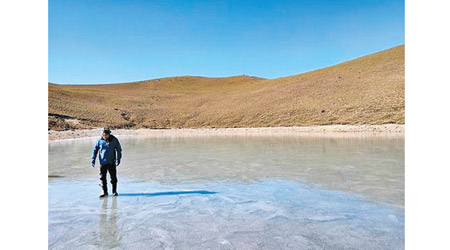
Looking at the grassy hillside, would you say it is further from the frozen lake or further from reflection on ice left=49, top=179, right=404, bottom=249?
reflection on ice left=49, top=179, right=404, bottom=249

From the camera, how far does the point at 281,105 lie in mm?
50219

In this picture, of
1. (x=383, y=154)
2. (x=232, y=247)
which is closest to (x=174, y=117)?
(x=383, y=154)

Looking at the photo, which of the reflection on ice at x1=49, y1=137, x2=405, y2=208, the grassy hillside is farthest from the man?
the grassy hillside

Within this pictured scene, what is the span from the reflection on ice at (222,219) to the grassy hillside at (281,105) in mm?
30474

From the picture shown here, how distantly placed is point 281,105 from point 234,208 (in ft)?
148

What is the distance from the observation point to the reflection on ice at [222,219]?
14.3 feet

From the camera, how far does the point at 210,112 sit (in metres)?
54.5

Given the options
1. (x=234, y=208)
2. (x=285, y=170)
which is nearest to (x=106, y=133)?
(x=234, y=208)

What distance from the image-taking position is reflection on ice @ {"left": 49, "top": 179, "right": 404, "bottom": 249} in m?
4.34

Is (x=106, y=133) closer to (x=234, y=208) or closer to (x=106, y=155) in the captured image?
(x=106, y=155)

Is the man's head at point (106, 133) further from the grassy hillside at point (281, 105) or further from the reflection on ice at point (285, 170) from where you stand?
the grassy hillside at point (281, 105)

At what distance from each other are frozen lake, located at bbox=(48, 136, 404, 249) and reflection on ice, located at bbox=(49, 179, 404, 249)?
14 mm

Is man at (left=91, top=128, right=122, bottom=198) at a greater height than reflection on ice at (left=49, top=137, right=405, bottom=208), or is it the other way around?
man at (left=91, top=128, right=122, bottom=198)
